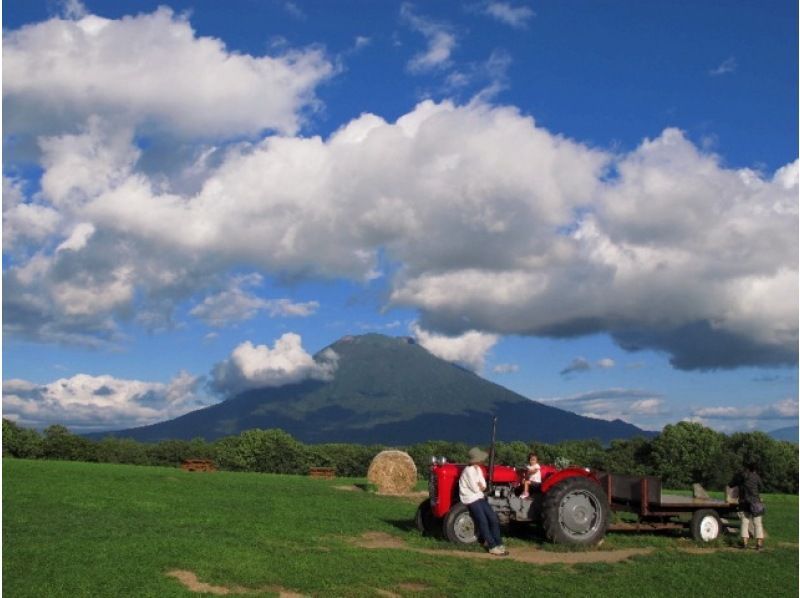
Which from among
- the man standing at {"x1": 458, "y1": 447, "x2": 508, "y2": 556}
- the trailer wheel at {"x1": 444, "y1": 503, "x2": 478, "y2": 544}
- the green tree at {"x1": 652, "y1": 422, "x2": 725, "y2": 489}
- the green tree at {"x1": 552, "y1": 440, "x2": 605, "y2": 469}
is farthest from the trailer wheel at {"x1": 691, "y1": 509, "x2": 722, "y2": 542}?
the green tree at {"x1": 552, "y1": 440, "x2": 605, "y2": 469}

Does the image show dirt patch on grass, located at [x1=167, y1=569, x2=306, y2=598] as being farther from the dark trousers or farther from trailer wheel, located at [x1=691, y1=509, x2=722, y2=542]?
trailer wheel, located at [x1=691, y1=509, x2=722, y2=542]

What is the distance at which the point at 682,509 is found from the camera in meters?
19.0

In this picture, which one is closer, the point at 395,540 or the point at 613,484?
the point at 395,540

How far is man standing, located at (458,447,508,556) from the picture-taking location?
1582 cm

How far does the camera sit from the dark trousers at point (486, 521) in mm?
15820

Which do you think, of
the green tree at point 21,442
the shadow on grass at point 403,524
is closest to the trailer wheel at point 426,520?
the shadow on grass at point 403,524

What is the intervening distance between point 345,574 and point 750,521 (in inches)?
424

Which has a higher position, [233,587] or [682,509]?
[682,509]

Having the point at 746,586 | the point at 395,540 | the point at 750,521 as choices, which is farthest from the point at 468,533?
the point at 750,521

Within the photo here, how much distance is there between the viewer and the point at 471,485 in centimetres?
1620

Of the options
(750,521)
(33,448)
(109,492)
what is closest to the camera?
(750,521)

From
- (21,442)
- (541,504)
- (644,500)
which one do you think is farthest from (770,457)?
(21,442)

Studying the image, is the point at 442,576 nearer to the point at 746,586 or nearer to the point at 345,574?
the point at 345,574

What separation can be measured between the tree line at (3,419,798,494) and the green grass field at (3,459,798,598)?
156ft
